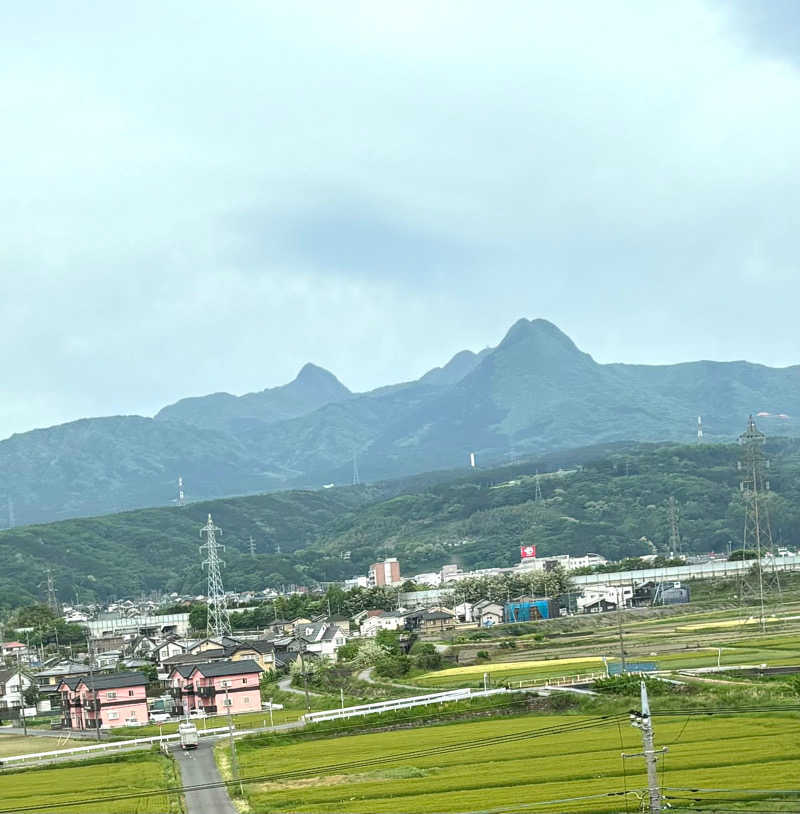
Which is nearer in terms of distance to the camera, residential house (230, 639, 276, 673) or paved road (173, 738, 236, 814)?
paved road (173, 738, 236, 814)

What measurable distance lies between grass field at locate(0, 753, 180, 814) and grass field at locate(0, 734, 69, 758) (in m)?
7.08

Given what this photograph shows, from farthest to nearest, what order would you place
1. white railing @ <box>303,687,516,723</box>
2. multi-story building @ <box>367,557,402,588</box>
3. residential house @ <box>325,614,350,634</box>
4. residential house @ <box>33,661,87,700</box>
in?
multi-story building @ <box>367,557,402,588</box>
residential house @ <box>325,614,350,634</box>
residential house @ <box>33,661,87,700</box>
white railing @ <box>303,687,516,723</box>

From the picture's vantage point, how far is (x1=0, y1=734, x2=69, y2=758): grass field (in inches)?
2034

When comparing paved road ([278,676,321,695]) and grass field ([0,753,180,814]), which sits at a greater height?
grass field ([0,753,180,814])

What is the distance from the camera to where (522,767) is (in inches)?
1307

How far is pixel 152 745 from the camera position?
4653cm

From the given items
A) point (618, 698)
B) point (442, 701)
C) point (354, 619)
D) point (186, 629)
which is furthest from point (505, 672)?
point (186, 629)

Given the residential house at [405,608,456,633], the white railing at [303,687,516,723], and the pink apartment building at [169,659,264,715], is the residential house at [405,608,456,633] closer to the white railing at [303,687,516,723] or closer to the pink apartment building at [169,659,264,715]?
the pink apartment building at [169,659,264,715]

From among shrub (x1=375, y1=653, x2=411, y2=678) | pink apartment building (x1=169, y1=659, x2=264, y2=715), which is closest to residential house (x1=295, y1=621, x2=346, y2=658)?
shrub (x1=375, y1=653, x2=411, y2=678)

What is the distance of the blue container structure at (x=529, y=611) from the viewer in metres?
95.6

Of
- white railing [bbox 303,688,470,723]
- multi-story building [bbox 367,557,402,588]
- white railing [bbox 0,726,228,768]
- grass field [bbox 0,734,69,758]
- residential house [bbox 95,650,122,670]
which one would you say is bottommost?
grass field [bbox 0,734,69,758]

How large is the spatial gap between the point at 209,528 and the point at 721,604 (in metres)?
37.1

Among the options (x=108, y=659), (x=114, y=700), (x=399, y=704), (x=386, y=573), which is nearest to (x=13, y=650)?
(x=108, y=659)

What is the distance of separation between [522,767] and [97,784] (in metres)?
13.7
